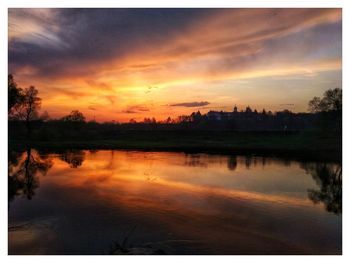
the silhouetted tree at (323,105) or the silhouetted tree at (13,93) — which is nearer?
the silhouetted tree at (323,105)

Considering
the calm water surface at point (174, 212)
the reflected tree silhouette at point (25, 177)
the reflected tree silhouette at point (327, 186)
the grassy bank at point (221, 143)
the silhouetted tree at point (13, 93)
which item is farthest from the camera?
the grassy bank at point (221, 143)

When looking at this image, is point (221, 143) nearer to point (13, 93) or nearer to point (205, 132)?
point (205, 132)

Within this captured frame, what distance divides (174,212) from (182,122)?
53.7 meters

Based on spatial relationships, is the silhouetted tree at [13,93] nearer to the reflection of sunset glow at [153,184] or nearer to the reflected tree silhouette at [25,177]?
the reflected tree silhouette at [25,177]

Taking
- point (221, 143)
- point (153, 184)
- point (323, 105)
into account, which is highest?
point (323, 105)

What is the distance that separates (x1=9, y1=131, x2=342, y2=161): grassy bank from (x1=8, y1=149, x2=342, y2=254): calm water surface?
1604 centimetres

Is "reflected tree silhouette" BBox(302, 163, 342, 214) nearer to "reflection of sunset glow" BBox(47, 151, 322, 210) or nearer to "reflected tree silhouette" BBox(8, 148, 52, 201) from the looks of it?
"reflection of sunset glow" BBox(47, 151, 322, 210)

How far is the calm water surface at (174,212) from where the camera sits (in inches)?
417

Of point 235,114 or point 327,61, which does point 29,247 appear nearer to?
point 327,61

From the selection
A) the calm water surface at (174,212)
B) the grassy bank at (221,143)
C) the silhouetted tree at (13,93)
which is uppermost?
the silhouetted tree at (13,93)

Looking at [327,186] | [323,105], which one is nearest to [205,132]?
[323,105]

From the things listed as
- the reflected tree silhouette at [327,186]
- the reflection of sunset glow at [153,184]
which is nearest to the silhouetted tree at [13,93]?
the reflection of sunset glow at [153,184]

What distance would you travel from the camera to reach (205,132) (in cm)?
6562

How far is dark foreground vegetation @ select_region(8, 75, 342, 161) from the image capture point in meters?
39.2
